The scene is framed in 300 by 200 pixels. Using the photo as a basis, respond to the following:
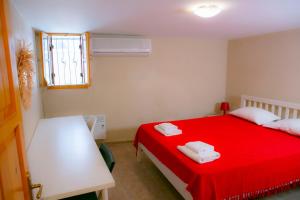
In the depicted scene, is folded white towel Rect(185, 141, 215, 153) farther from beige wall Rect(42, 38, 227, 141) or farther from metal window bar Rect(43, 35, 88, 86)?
metal window bar Rect(43, 35, 88, 86)

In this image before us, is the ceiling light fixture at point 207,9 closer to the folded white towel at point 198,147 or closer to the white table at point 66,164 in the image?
the folded white towel at point 198,147

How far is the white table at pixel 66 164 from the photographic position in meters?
1.44

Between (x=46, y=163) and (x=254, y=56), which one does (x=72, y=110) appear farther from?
(x=254, y=56)

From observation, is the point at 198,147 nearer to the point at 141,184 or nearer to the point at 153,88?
the point at 141,184

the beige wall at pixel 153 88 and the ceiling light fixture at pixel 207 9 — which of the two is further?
the beige wall at pixel 153 88

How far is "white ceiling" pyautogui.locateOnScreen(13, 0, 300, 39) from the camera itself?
1954 millimetres

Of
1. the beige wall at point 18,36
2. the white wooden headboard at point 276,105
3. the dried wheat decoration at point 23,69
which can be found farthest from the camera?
the white wooden headboard at point 276,105

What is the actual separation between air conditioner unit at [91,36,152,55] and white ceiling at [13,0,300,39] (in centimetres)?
45

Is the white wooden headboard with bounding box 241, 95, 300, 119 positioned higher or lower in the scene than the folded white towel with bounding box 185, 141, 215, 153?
higher

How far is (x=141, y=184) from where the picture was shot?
2.76 meters

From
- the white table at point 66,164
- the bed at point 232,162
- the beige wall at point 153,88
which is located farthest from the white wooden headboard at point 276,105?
the white table at point 66,164

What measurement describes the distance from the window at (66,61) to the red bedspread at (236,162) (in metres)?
1.69

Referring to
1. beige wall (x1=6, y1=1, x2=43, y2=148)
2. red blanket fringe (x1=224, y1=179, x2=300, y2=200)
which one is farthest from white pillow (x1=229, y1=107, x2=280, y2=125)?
beige wall (x1=6, y1=1, x2=43, y2=148)

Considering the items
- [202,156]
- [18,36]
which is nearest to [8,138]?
[18,36]
